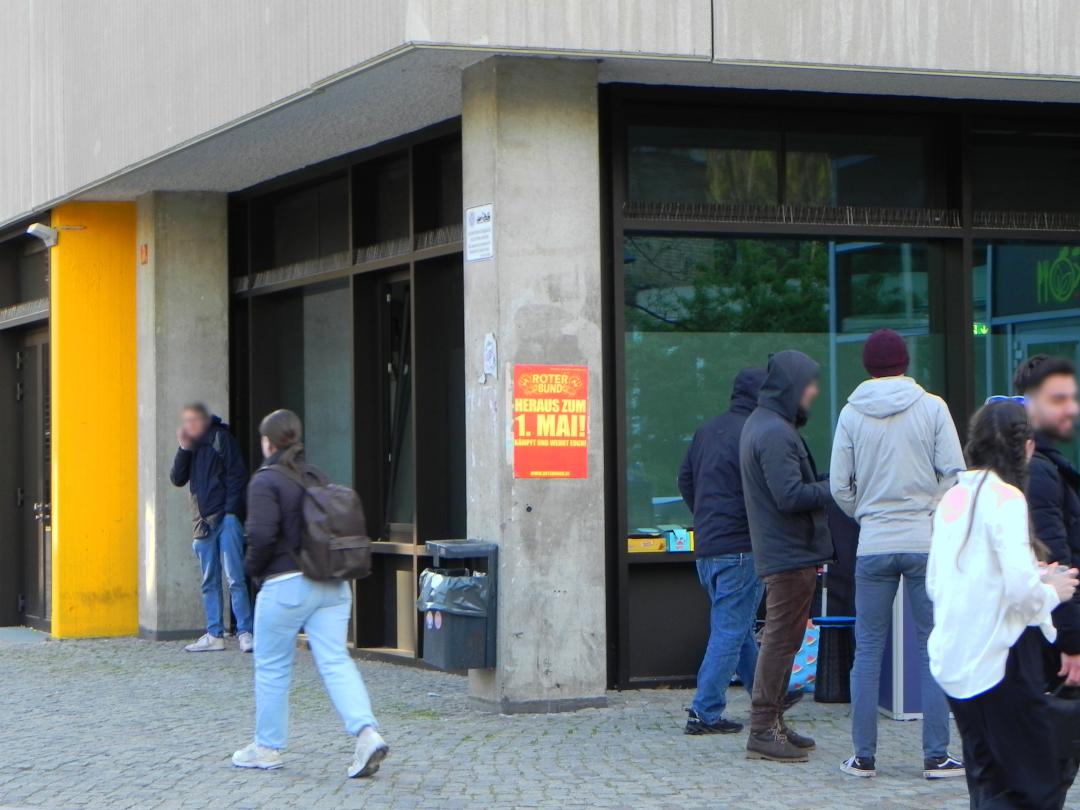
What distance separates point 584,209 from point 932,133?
8.77 feet

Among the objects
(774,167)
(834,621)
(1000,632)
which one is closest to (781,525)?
(834,621)

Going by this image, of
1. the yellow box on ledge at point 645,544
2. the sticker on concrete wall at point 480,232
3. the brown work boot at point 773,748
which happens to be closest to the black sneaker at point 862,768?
the brown work boot at point 773,748

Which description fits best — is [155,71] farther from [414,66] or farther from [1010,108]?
[1010,108]

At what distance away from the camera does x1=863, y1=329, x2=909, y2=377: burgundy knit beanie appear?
24.9 ft

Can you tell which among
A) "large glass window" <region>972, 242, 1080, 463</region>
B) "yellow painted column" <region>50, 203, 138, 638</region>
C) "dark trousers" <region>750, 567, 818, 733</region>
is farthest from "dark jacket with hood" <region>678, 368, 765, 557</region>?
"yellow painted column" <region>50, 203, 138, 638</region>

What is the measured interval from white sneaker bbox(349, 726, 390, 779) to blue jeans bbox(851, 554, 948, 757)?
211cm

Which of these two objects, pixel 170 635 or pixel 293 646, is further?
pixel 170 635

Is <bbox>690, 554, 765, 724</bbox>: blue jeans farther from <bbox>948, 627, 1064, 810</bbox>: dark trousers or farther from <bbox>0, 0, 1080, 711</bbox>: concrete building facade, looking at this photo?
<bbox>948, 627, 1064, 810</bbox>: dark trousers

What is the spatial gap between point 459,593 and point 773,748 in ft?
7.02

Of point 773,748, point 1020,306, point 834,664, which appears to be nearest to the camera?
point 773,748

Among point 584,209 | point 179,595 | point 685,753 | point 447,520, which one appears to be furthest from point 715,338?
point 179,595

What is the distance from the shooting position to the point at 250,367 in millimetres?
14039

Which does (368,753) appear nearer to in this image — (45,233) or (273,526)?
(273,526)

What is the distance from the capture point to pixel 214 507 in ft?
42.3
